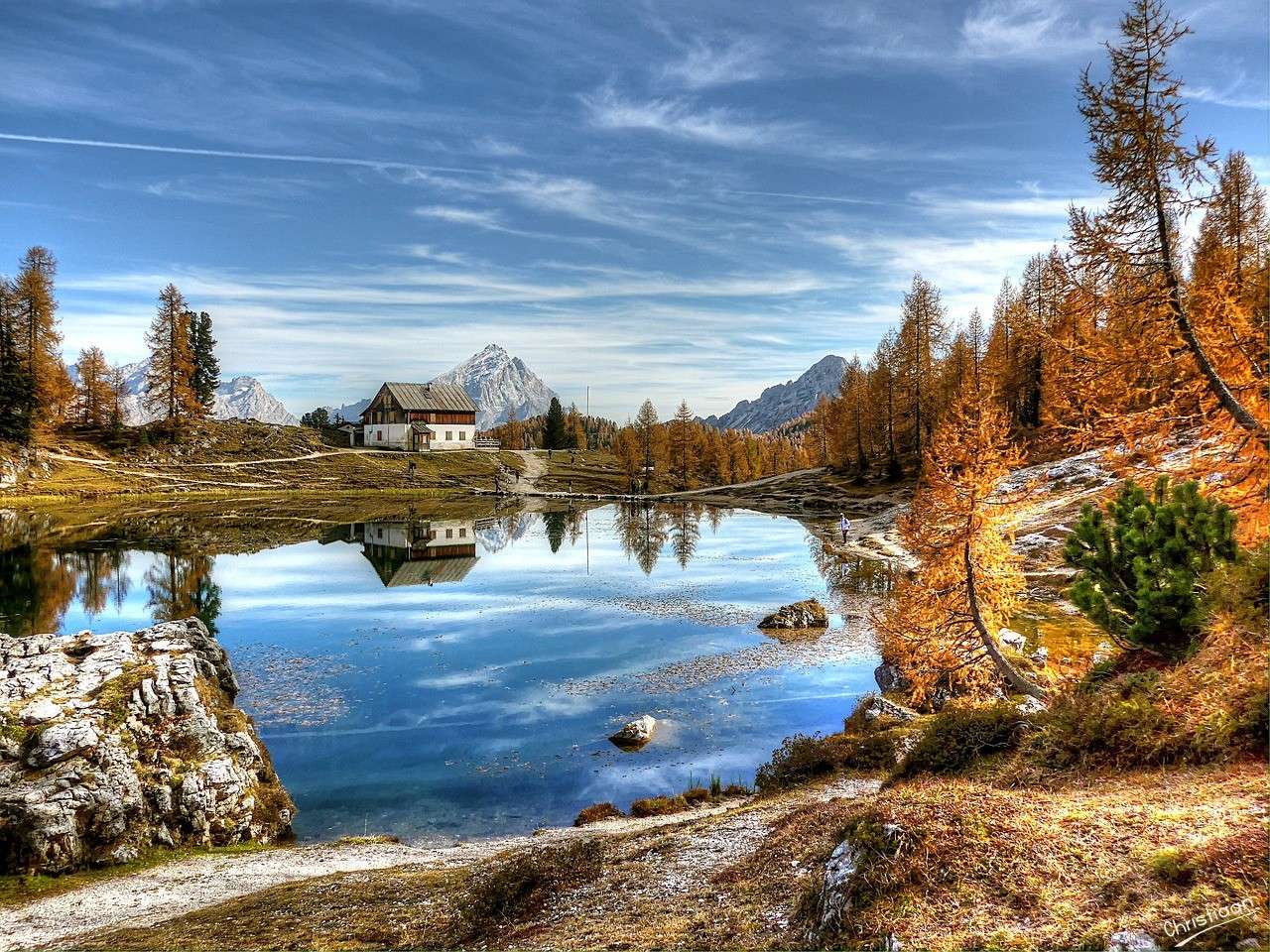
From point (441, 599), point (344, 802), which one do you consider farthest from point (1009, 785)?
point (441, 599)

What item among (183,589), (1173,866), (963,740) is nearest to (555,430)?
(183,589)

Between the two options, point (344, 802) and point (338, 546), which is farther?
point (338, 546)

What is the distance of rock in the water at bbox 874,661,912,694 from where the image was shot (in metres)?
26.8

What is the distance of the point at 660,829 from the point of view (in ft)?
49.2

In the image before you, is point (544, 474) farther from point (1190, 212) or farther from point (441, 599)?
point (1190, 212)

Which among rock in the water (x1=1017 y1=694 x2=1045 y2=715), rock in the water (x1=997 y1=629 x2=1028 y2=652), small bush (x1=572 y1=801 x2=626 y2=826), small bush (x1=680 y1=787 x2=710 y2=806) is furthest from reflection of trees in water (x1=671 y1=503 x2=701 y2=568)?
rock in the water (x1=1017 y1=694 x2=1045 y2=715)

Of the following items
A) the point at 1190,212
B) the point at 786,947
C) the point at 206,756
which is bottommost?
the point at 206,756

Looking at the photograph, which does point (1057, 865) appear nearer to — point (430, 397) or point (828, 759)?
point (828, 759)

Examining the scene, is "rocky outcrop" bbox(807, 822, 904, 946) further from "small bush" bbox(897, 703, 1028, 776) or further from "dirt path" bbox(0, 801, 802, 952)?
"dirt path" bbox(0, 801, 802, 952)

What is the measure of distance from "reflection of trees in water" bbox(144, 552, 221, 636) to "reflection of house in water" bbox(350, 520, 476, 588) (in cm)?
1172

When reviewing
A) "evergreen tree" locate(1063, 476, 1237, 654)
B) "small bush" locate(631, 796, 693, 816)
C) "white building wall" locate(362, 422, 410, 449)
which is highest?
"white building wall" locate(362, 422, 410, 449)

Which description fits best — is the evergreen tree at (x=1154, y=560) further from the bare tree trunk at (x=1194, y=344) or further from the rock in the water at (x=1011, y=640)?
the rock in the water at (x=1011, y=640)

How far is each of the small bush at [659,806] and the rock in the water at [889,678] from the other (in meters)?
10.7

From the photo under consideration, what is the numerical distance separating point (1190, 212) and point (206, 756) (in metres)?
27.6
